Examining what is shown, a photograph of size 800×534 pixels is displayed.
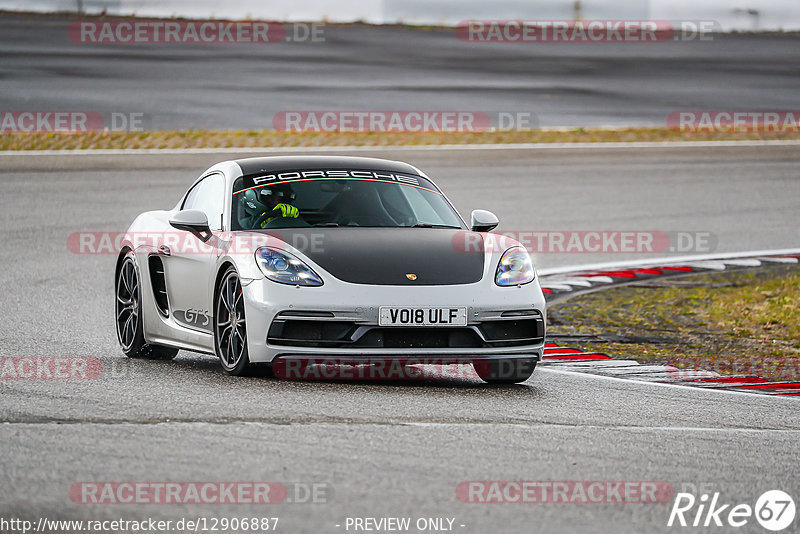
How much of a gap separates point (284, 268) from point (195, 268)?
0.96 m

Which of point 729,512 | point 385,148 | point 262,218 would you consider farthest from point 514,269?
point 385,148

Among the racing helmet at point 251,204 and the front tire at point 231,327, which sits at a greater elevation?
the racing helmet at point 251,204

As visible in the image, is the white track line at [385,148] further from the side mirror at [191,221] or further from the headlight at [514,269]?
the headlight at [514,269]

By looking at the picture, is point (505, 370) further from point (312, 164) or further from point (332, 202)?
point (312, 164)

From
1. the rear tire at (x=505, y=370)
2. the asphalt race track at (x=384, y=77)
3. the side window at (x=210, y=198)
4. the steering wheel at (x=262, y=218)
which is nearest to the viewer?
the rear tire at (x=505, y=370)

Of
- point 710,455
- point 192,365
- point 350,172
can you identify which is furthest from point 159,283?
point 710,455

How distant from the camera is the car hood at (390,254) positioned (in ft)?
23.6

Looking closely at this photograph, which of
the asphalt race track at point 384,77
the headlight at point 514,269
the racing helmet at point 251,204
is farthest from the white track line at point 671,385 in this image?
the asphalt race track at point 384,77

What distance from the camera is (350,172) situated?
840 cm

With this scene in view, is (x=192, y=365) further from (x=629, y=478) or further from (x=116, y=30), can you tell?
(x=116, y=30)

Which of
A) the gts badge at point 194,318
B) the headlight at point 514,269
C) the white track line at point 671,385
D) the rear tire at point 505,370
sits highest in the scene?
the headlight at point 514,269

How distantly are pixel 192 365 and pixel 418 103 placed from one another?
16.3 meters

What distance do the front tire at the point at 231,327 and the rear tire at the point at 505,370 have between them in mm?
1280

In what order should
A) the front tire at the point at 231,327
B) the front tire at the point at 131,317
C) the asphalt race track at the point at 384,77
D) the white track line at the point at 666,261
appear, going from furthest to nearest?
the asphalt race track at the point at 384,77, the white track line at the point at 666,261, the front tire at the point at 131,317, the front tire at the point at 231,327
